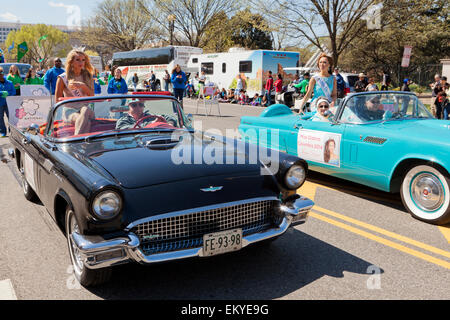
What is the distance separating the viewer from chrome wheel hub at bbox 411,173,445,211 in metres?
4.21

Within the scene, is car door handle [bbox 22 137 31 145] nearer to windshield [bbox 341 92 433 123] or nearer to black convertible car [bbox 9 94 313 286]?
black convertible car [bbox 9 94 313 286]

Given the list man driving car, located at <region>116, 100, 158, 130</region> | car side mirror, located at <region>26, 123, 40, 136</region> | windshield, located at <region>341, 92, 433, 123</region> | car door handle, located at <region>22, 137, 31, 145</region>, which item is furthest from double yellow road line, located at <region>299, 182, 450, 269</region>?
car door handle, located at <region>22, 137, 31, 145</region>

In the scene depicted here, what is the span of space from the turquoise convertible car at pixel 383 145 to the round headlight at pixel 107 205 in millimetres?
3210

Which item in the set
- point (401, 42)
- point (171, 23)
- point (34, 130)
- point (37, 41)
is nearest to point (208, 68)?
point (401, 42)

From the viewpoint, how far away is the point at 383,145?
183 inches

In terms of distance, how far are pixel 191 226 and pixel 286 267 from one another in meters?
0.98

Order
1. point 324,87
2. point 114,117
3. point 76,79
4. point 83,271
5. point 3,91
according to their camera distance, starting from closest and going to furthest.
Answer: point 83,271
point 114,117
point 76,79
point 324,87
point 3,91

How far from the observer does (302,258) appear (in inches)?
138

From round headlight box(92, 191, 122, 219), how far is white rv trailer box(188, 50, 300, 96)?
2080cm

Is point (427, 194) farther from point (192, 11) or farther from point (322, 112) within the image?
point (192, 11)

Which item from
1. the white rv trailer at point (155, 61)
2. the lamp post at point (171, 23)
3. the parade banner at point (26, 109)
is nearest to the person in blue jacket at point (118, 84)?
the parade banner at point (26, 109)

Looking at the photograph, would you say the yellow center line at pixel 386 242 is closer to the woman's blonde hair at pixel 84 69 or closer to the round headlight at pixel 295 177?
the round headlight at pixel 295 177

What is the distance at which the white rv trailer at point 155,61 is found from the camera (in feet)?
102

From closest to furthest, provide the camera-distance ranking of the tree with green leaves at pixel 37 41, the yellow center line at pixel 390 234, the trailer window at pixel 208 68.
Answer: the yellow center line at pixel 390 234 < the trailer window at pixel 208 68 < the tree with green leaves at pixel 37 41
